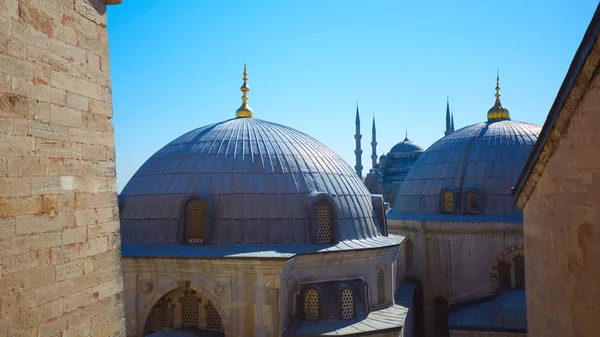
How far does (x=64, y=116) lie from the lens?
5.05 meters

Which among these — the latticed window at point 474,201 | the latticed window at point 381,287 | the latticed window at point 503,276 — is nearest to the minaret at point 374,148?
the latticed window at point 474,201

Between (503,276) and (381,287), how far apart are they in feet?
20.2

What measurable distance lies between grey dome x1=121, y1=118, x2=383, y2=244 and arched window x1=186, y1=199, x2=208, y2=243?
0.80 ft

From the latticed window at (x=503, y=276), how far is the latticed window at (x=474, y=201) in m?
2.17

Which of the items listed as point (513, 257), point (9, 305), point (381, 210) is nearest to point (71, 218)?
point (9, 305)

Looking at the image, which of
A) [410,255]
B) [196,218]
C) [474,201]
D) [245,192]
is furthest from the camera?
[410,255]

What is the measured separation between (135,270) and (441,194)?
12361mm

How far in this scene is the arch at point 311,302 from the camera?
42.0ft

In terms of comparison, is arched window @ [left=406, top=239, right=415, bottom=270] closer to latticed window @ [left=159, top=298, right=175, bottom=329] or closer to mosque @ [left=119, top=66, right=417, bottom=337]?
mosque @ [left=119, top=66, right=417, bottom=337]

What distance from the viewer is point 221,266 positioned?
39.7 ft

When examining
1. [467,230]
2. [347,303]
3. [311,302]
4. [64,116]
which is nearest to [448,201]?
[467,230]

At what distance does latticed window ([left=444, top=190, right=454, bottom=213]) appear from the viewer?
1953cm

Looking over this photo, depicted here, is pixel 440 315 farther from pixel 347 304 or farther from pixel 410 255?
pixel 347 304

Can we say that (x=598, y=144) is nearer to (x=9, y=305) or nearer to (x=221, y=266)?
(x=9, y=305)
